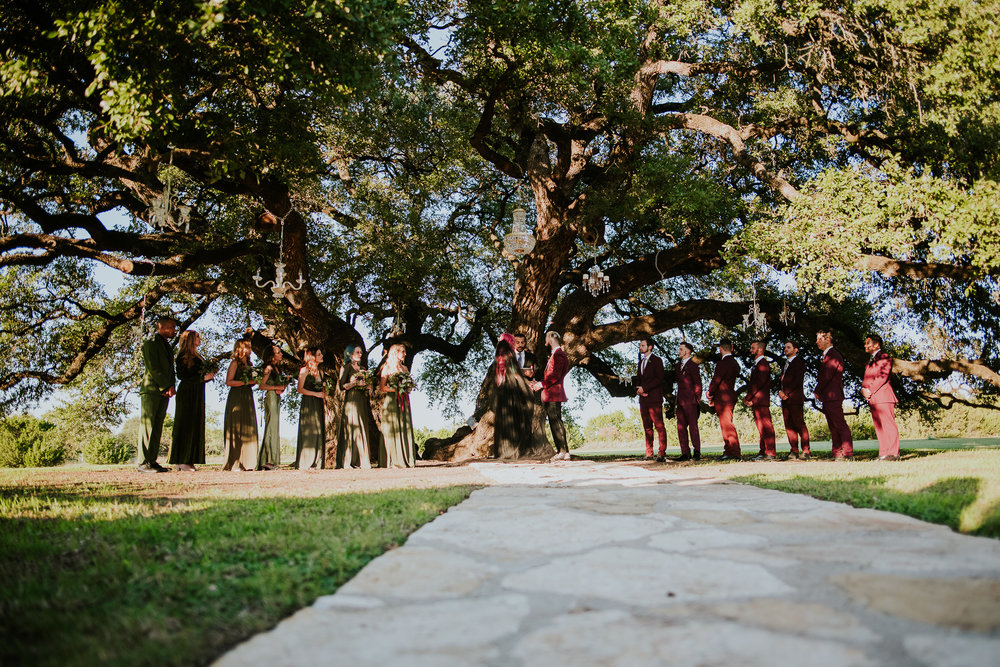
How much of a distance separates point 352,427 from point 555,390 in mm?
3869

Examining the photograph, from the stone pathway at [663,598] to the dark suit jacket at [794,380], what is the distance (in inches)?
298

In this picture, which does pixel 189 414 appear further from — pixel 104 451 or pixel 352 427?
pixel 104 451

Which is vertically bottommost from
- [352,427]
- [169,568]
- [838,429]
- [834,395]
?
[169,568]

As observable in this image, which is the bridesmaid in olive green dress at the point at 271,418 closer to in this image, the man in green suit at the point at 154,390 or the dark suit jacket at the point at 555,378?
the man in green suit at the point at 154,390

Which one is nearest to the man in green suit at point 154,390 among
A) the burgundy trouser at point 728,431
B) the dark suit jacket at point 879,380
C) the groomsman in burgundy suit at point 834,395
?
the burgundy trouser at point 728,431

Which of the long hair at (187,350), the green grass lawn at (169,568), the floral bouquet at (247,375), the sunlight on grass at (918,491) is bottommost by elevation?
the sunlight on grass at (918,491)

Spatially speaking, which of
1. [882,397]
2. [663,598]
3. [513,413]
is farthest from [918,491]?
[513,413]

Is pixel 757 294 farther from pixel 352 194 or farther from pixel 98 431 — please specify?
pixel 98 431

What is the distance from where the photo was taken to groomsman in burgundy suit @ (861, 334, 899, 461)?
9.57 metres

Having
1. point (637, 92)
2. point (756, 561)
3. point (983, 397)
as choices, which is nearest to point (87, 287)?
point (637, 92)

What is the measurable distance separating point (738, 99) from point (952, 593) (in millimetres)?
11681

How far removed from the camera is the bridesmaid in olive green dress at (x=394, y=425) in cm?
1142

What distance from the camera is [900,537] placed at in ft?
10.5

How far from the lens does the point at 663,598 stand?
2.26m
